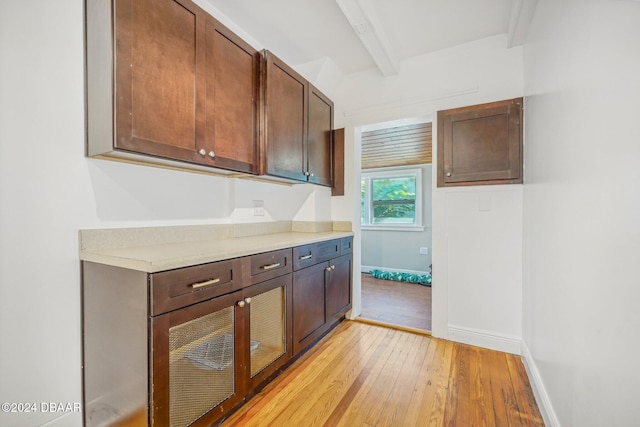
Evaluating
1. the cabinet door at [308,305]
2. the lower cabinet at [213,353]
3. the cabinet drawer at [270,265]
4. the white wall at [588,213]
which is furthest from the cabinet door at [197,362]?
the white wall at [588,213]

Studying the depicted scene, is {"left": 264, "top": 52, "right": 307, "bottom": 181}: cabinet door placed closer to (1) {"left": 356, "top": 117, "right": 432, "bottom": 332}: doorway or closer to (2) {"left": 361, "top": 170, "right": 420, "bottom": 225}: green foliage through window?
(1) {"left": 356, "top": 117, "right": 432, "bottom": 332}: doorway

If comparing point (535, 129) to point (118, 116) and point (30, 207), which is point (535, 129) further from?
point (30, 207)

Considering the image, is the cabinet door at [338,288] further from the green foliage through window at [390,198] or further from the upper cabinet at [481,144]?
the green foliage through window at [390,198]

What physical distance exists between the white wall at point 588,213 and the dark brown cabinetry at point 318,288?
145 centimetres

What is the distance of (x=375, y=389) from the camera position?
176 centimetres

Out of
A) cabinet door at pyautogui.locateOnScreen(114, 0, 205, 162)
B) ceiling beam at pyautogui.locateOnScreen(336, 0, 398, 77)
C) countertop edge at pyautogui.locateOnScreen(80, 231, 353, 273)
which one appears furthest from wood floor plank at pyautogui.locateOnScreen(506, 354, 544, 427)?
ceiling beam at pyautogui.locateOnScreen(336, 0, 398, 77)

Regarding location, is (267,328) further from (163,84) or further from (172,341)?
(163,84)

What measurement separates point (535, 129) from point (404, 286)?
3028 mm

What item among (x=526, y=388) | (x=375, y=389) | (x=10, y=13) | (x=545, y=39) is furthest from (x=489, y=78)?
(x=10, y=13)

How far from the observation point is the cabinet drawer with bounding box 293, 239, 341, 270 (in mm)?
1994

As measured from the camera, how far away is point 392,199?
538 cm

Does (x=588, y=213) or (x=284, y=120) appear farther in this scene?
(x=284, y=120)

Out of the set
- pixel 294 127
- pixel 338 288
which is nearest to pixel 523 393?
pixel 338 288

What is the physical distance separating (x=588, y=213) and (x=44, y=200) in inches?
89.3
